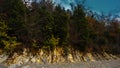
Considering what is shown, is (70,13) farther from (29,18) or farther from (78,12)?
(29,18)

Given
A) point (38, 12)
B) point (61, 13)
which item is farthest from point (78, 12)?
point (38, 12)

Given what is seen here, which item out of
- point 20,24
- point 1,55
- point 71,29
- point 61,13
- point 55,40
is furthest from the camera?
point 71,29

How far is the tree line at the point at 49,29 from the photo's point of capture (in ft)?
113

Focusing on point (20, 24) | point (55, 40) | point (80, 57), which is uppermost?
point (20, 24)

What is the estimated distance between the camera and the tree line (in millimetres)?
34406

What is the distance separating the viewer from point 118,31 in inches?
1964

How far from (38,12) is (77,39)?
7834mm

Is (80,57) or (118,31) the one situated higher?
(118,31)

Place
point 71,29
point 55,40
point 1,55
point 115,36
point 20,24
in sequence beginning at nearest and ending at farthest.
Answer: point 1,55
point 20,24
point 55,40
point 71,29
point 115,36

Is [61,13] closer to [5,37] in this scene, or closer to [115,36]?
[5,37]

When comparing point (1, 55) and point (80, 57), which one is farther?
point (80, 57)

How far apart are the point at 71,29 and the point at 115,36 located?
1015 centimetres

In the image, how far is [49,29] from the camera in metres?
37.1

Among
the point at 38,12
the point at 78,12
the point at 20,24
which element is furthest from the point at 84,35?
the point at 20,24
